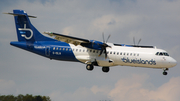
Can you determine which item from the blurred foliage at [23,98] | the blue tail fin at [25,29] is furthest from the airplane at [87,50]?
the blurred foliage at [23,98]

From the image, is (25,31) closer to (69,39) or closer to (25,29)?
(25,29)

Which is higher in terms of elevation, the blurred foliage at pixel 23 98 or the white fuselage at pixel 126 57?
the white fuselage at pixel 126 57

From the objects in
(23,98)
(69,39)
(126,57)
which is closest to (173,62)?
(126,57)

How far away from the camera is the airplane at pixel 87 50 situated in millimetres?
36812

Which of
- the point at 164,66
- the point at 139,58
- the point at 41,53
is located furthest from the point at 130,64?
the point at 41,53

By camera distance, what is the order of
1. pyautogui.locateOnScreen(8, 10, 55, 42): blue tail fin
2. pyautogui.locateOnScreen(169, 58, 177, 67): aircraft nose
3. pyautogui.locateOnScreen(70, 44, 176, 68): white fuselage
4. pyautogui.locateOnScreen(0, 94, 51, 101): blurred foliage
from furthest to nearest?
pyautogui.locateOnScreen(8, 10, 55, 42): blue tail fin → pyautogui.locateOnScreen(70, 44, 176, 68): white fuselage → pyautogui.locateOnScreen(169, 58, 177, 67): aircraft nose → pyautogui.locateOnScreen(0, 94, 51, 101): blurred foliage

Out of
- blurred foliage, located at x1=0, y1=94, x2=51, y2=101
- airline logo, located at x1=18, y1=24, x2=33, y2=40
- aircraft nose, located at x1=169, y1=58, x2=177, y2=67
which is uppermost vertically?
airline logo, located at x1=18, y1=24, x2=33, y2=40

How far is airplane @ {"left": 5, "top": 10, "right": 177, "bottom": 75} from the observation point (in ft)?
121

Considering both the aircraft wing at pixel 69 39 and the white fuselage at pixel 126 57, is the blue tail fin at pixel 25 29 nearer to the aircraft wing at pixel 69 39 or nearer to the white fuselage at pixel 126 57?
the aircraft wing at pixel 69 39

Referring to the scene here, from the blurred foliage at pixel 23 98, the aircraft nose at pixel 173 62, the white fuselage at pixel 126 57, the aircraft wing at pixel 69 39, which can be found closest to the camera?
the blurred foliage at pixel 23 98

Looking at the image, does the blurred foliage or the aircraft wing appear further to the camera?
the aircraft wing

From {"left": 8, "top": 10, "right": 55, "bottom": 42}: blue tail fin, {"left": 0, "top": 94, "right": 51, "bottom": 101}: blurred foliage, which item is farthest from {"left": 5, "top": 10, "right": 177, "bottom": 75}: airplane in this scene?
{"left": 0, "top": 94, "right": 51, "bottom": 101}: blurred foliage

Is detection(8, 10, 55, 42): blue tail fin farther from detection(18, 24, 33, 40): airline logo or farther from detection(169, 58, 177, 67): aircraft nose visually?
detection(169, 58, 177, 67): aircraft nose

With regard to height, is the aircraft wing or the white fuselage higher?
the aircraft wing
